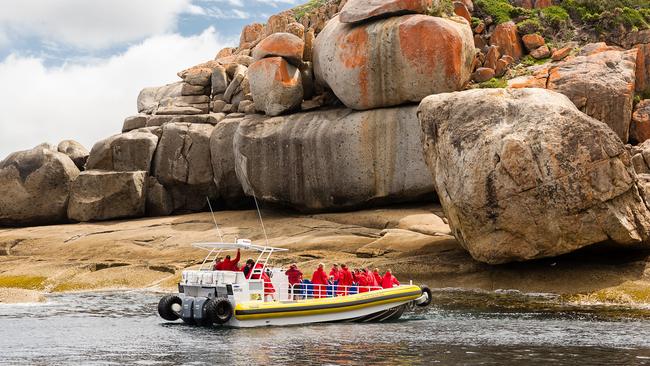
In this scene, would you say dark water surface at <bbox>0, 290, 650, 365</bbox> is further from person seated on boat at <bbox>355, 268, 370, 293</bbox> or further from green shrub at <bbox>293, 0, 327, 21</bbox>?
green shrub at <bbox>293, 0, 327, 21</bbox>

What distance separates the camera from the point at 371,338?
29234 millimetres

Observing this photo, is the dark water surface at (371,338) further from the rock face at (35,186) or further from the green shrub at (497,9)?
the green shrub at (497,9)

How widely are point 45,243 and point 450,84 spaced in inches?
1020

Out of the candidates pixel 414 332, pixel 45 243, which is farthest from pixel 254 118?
pixel 414 332

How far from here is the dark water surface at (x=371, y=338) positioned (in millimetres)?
24969

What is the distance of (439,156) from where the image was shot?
40.2 m

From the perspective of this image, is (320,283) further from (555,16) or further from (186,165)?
(555,16)

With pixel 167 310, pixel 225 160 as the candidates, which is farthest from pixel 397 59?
pixel 167 310

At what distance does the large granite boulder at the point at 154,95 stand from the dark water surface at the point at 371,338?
31.6m

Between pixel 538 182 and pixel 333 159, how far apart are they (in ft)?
54.1

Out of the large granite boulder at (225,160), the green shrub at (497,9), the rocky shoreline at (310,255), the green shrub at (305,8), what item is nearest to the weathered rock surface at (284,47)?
the large granite boulder at (225,160)

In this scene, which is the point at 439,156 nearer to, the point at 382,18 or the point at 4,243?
the point at 382,18

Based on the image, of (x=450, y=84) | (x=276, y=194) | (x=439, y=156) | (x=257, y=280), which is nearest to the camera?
(x=257, y=280)

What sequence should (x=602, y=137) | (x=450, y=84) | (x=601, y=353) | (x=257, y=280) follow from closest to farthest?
(x=601, y=353) < (x=257, y=280) < (x=602, y=137) < (x=450, y=84)
